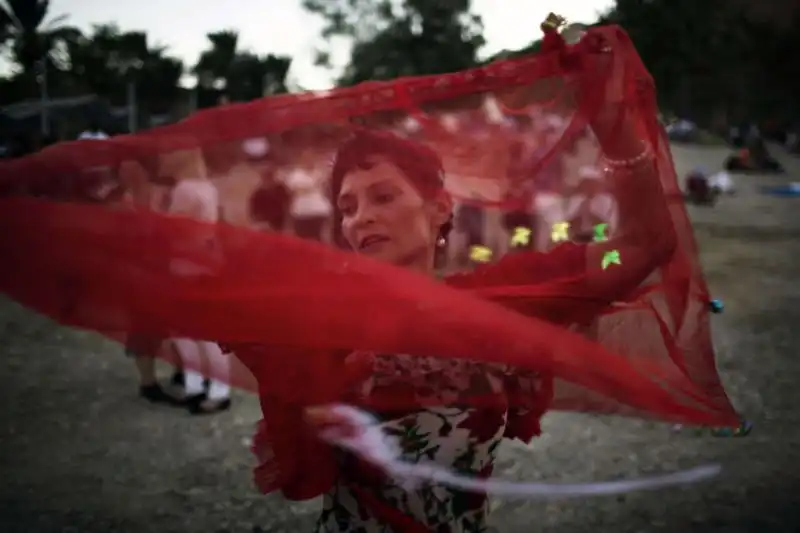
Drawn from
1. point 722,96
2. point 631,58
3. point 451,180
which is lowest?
point 722,96

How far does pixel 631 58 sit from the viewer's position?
112cm

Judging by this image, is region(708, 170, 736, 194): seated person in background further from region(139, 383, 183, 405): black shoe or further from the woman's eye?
the woman's eye

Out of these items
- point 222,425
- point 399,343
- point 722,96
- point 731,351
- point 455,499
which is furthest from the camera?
point 722,96

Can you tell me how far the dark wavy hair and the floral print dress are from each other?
0.21 metres

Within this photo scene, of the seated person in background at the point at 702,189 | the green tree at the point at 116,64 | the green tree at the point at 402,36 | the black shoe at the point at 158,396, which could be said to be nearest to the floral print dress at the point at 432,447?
the green tree at the point at 402,36

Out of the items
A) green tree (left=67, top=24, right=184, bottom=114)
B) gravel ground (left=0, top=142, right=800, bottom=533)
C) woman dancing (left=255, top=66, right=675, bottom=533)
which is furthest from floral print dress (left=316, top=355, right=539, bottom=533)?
green tree (left=67, top=24, right=184, bottom=114)

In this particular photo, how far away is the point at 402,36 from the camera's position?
2430mm

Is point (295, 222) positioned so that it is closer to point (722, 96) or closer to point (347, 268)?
point (347, 268)

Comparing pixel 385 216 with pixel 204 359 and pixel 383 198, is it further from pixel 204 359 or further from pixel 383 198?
pixel 204 359

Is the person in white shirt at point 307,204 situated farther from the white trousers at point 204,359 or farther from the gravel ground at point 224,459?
the gravel ground at point 224,459

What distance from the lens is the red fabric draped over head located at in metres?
0.91

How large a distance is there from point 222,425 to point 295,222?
2.46 m

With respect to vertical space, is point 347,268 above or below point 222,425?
above

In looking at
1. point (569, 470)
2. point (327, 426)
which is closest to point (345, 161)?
point (327, 426)
